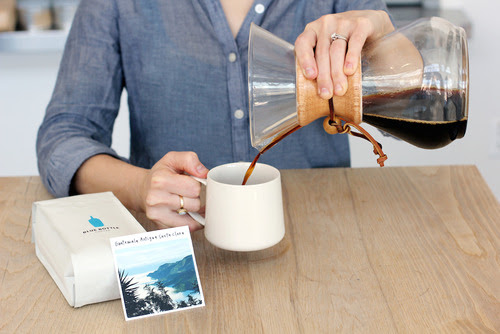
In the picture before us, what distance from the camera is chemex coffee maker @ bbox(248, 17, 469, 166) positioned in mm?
705

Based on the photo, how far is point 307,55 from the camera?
28.7 inches

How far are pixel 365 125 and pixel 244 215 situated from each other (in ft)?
5.12

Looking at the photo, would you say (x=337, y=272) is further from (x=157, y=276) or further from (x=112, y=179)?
(x=112, y=179)

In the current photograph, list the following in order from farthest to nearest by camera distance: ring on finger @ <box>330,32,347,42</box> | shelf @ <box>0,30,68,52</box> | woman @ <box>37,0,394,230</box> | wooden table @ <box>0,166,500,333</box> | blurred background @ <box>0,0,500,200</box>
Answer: blurred background @ <box>0,0,500,200</box> < shelf @ <box>0,30,68,52</box> < woman @ <box>37,0,394,230</box> < ring on finger @ <box>330,32,347,42</box> < wooden table @ <box>0,166,500,333</box>

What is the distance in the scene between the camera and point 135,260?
695mm

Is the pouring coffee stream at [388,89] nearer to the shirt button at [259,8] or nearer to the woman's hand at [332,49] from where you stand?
the woman's hand at [332,49]

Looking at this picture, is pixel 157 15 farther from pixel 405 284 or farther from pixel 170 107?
pixel 405 284

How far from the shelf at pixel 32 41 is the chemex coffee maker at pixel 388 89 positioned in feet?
4.48

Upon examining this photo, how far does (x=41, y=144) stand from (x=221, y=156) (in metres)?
0.38

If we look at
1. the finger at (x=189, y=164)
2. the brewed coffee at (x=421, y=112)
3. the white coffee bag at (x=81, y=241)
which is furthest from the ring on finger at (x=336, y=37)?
the white coffee bag at (x=81, y=241)

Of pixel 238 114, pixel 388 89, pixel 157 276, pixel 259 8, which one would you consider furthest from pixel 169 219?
pixel 259 8

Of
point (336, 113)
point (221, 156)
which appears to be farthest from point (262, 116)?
point (221, 156)

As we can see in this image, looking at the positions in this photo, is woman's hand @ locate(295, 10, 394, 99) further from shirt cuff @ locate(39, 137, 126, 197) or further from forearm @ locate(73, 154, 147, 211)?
shirt cuff @ locate(39, 137, 126, 197)

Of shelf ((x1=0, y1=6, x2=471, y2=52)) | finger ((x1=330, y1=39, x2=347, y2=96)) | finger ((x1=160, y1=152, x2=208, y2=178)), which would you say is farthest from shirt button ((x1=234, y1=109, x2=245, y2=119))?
shelf ((x1=0, y1=6, x2=471, y2=52))
